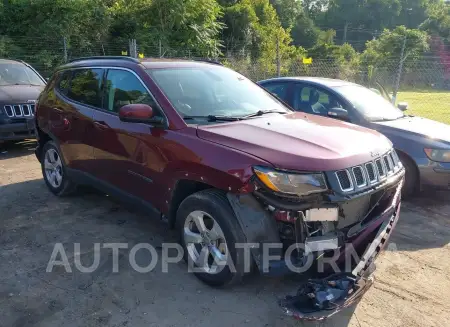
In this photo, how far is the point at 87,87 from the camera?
177 inches

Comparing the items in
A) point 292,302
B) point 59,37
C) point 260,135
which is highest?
point 59,37

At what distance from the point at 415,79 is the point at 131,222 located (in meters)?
32.2

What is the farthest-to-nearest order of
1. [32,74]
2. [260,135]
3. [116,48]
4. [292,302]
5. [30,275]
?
[116,48], [32,74], [30,275], [260,135], [292,302]

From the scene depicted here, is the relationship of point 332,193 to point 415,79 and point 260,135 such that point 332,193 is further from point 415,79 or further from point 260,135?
point 415,79

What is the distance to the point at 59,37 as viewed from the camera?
606 inches

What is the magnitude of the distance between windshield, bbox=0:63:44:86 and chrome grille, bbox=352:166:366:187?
760 cm

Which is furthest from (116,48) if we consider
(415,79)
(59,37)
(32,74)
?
(415,79)

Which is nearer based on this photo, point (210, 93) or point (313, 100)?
point (210, 93)

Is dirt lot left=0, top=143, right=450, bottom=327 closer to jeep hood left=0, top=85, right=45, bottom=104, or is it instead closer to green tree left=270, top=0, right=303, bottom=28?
jeep hood left=0, top=85, right=45, bottom=104

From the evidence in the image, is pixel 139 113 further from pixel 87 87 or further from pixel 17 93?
pixel 17 93

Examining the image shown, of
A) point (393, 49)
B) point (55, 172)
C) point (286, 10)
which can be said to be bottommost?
point (55, 172)

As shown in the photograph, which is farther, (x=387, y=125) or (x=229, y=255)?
(x=387, y=125)

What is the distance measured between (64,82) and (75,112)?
675mm

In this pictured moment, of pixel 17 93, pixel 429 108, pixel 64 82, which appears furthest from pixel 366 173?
pixel 429 108
